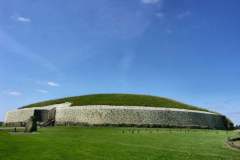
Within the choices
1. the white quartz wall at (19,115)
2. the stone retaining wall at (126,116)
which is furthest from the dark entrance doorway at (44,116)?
the white quartz wall at (19,115)

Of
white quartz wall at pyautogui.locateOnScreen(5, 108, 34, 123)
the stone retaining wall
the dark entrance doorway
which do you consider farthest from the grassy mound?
white quartz wall at pyautogui.locateOnScreen(5, 108, 34, 123)

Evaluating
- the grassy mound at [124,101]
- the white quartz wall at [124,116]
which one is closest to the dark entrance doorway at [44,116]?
the white quartz wall at [124,116]

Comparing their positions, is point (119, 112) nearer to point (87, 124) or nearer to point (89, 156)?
point (87, 124)

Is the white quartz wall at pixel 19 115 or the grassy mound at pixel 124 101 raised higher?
the grassy mound at pixel 124 101

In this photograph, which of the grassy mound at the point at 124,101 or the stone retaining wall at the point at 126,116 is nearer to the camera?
the stone retaining wall at the point at 126,116

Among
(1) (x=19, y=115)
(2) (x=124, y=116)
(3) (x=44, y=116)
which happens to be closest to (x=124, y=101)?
(2) (x=124, y=116)

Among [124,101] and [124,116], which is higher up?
[124,101]

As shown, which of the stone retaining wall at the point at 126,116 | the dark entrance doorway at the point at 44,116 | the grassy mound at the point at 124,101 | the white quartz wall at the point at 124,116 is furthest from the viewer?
the grassy mound at the point at 124,101

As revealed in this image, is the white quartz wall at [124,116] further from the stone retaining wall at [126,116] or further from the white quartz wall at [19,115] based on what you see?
the white quartz wall at [19,115]

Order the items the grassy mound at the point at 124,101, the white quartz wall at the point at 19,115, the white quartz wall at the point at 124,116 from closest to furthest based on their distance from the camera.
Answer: the white quartz wall at the point at 124,116, the white quartz wall at the point at 19,115, the grassy mound at the point at 124,101

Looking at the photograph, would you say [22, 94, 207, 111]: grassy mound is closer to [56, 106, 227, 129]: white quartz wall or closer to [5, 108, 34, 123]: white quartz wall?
[56, 106, 227, 129]: white quartz wall

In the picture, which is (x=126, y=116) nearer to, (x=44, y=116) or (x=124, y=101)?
(x=124, y=101)

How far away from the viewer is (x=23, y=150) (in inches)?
935

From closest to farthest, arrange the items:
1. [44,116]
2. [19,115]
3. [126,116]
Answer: [126,116]
[44,116]
[19,115]
